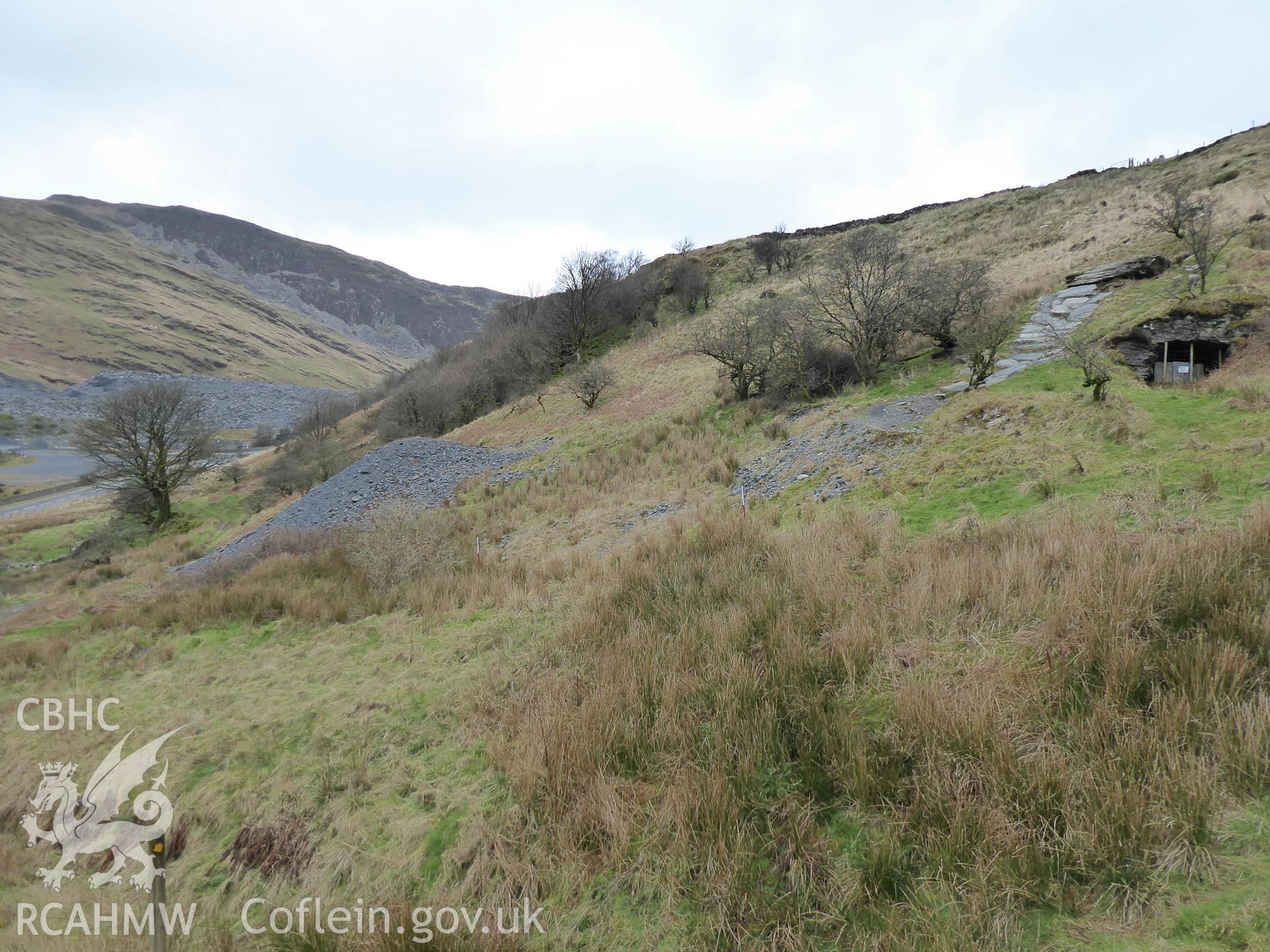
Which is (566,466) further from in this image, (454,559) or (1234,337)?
(1234,337)

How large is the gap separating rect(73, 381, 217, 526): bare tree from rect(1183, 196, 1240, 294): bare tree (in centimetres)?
4006

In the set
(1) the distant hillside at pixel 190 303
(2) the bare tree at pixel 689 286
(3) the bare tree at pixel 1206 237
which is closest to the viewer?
(3) the bare tree at pixel 1206 237

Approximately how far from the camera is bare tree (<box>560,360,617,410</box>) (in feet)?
77.5

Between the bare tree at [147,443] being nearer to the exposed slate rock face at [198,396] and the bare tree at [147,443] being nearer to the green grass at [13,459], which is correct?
the exposed slate rock face at [198,396]

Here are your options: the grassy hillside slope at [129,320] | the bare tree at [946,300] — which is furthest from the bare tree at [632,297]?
the grassy hillside slope at [129,320]

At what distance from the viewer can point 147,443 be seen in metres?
25.2

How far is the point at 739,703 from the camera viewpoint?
3.03 meters

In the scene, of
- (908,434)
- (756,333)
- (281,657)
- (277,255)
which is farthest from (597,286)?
(277,255)

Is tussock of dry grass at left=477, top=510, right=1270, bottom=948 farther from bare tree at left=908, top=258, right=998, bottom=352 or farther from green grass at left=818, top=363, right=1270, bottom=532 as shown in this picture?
bare tree at left=908, top=258, right=998, bottom=352

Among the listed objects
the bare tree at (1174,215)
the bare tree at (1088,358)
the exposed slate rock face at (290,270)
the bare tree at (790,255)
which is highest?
the exposed slate rock face at (290,270)

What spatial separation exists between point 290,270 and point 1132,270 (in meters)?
224

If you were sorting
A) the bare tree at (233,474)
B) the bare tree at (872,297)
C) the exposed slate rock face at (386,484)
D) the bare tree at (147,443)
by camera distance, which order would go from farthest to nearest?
the bare tree at (233,474) < the bare tree at (147,443) < the exposed slate rock face at (386,484) < the bare tree at (872,297)

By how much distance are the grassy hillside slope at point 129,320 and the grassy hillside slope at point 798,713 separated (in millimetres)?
99192

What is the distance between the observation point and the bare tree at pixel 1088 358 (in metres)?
7.40
